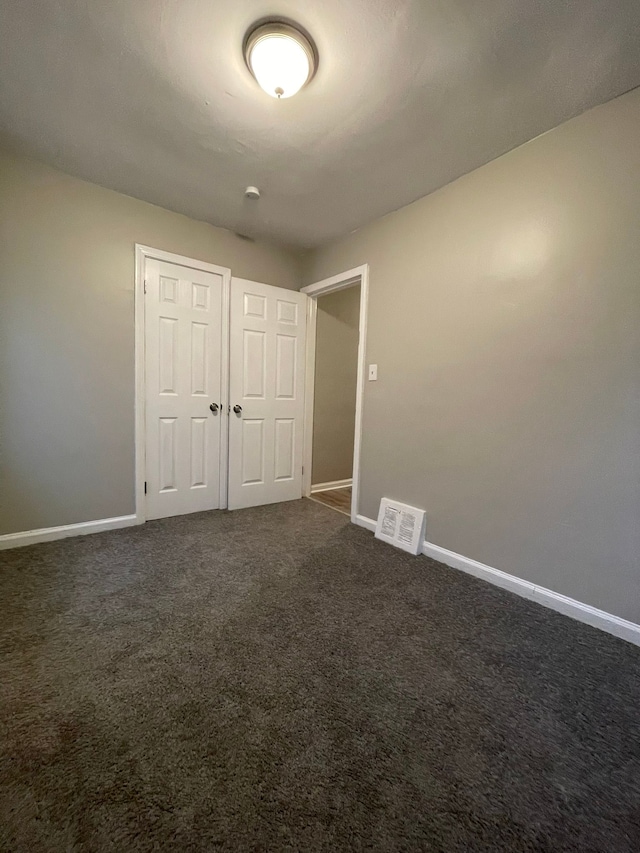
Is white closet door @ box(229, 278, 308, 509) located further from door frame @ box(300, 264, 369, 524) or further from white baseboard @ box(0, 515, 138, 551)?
white baseboard @ box(0, 515, 138, 551)

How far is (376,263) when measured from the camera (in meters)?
2.71

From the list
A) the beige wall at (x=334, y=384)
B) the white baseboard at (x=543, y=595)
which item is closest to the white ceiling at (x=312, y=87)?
the beige wall at (x=334, y=384)

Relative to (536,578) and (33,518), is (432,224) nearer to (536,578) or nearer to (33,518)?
(536,578)

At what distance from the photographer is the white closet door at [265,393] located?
3080mm

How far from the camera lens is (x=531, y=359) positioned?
1.86 meters

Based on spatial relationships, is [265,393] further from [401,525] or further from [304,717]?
[304,717]

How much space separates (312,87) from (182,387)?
207cm

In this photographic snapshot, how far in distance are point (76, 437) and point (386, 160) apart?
A: 2657 millimetres

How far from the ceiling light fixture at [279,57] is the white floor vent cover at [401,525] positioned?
7.77 feet

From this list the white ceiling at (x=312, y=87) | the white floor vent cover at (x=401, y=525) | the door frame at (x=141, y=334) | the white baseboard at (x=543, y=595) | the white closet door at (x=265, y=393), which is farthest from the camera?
the white closet door at (x=265, y=393)

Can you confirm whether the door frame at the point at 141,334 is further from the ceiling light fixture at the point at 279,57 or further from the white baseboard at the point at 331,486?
the white baseboard at the point at 331,486

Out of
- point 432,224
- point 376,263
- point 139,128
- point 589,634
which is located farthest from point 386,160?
point 589,634

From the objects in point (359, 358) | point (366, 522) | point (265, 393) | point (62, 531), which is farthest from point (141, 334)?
point (366, 522)

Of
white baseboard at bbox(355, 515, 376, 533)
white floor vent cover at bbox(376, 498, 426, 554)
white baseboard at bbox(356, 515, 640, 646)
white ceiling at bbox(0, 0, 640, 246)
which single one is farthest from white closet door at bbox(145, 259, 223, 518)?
white baseboard at bbox(356, 515, 640, 646)
